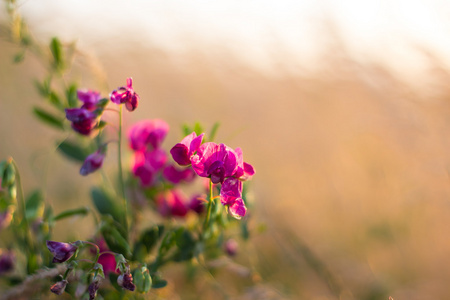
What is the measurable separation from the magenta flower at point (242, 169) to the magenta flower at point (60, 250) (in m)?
0.32

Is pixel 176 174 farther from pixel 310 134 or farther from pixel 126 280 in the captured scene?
pixel 310 134

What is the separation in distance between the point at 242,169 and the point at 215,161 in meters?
0.06

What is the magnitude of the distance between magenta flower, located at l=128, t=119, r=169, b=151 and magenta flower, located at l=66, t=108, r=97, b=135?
20 cm

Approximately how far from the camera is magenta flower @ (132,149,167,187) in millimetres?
988

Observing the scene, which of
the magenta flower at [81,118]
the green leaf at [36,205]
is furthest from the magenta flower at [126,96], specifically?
the green leaf at [36,205]

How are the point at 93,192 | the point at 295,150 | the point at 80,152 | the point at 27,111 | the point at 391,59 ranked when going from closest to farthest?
the point at 93,192
the point at 80,152
the point at 391,59
the point at 27,111
the point at 295,150

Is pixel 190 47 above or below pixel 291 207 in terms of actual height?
above

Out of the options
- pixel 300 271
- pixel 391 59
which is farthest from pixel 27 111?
pixel 391 59

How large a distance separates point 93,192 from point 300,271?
1121 millimetres

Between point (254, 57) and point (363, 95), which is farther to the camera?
point (254, 57)

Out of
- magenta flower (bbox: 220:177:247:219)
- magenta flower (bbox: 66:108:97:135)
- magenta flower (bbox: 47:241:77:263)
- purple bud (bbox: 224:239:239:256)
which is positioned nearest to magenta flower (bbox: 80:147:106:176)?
magenta flower (bbox: 66:108:97:135)

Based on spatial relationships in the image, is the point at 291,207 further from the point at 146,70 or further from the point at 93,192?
the point at 146,70

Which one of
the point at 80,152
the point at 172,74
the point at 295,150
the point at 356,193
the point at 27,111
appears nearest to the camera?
the point at 80,152

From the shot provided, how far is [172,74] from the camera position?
3398mm
